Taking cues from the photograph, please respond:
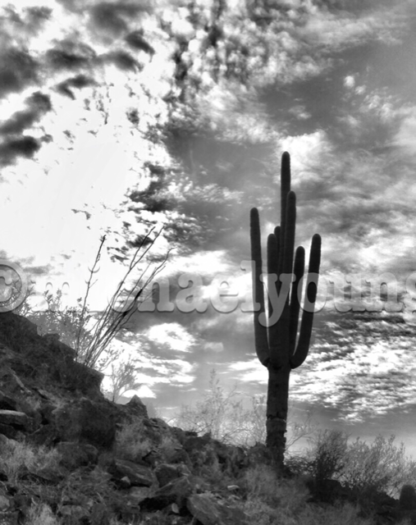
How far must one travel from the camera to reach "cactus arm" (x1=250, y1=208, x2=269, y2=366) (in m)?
11.9

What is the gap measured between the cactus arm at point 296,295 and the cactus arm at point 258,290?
23.2 inches

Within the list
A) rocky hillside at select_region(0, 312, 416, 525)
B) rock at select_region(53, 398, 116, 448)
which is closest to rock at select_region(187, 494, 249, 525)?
rocky hillside at select_region(0, 312, 416, 525)

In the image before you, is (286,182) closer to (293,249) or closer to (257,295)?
(293,249)

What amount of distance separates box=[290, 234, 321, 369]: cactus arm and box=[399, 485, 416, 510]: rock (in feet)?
10.9

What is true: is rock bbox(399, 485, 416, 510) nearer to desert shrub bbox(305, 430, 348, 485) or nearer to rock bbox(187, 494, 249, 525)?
desert shrub bbox(305, 430, 348, 485)

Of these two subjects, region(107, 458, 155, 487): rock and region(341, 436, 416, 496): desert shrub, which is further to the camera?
region(341, 436, 416, 496): desert shrub

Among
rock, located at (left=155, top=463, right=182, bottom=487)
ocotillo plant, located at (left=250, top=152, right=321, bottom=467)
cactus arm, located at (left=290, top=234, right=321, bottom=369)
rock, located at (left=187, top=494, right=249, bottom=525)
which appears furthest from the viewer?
cactus arm, located at (left=290, top=234, right=321, bottom=369)

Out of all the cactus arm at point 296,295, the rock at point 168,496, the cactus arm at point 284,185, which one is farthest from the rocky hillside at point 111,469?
the cactus arm at point 284,185

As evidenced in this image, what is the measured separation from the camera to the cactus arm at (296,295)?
12.0 metres

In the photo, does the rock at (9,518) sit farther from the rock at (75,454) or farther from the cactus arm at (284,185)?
the cactus arm at (284,185)

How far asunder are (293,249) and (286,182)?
1.88 metres

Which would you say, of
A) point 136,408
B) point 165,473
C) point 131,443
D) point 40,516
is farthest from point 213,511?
point 136,408

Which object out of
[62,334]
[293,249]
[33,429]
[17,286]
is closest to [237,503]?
[33,429]

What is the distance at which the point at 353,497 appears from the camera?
32.0 feet
